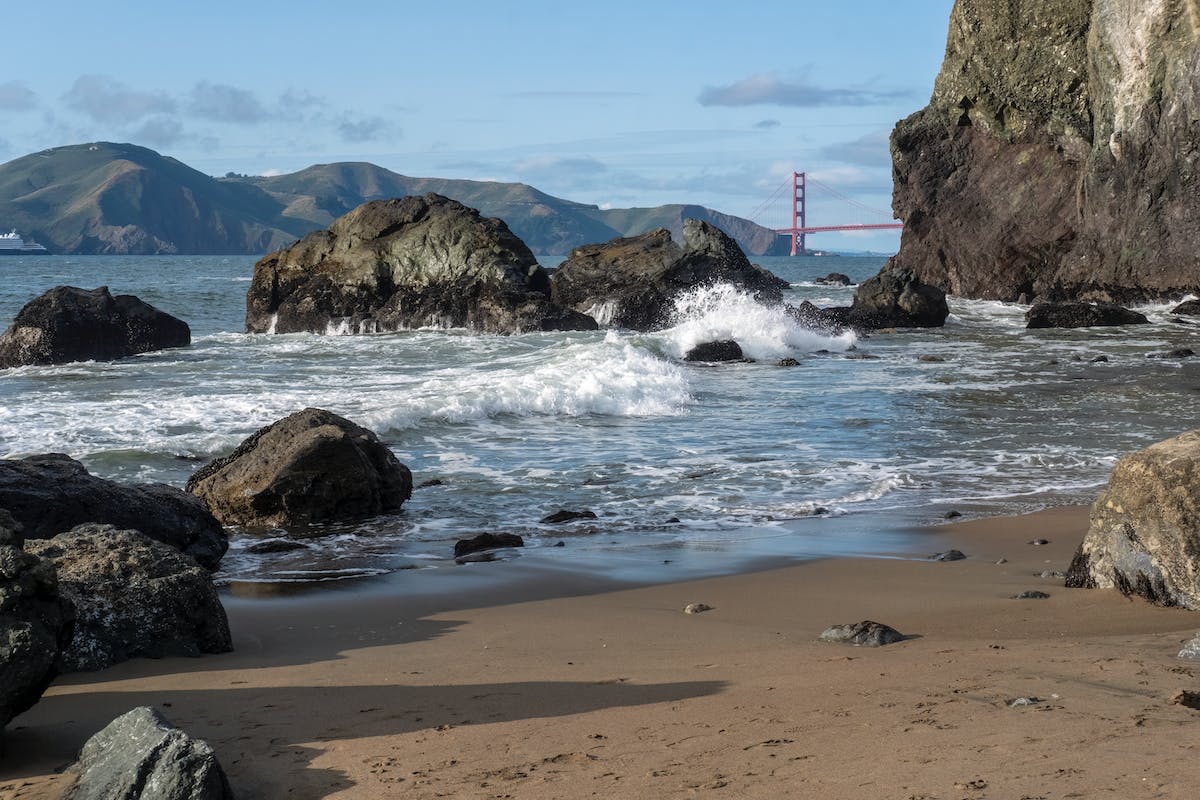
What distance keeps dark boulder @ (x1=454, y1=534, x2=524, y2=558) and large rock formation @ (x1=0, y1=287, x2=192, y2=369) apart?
13985 mm

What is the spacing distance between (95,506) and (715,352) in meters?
15.2

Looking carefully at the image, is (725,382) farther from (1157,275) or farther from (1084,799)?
(1157,275)

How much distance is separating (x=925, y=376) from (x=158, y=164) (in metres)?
187

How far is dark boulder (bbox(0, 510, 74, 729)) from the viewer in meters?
3.51

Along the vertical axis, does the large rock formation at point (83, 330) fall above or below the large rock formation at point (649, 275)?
below

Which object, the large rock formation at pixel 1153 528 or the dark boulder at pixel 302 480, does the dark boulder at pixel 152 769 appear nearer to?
the large rock formation at pixel 1153 528

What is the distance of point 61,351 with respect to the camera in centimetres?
1936

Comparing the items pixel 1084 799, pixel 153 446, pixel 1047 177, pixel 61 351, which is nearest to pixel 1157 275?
pixel 1047 177

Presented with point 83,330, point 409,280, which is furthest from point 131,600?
point 409,280

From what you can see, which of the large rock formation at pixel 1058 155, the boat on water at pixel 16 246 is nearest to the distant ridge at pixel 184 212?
the boat on water at pixel 16 246

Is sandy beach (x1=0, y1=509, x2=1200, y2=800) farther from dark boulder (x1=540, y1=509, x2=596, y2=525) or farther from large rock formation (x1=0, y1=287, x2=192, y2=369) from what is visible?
large rock formation (x1=0, y1=287, x2=192, y2=369)

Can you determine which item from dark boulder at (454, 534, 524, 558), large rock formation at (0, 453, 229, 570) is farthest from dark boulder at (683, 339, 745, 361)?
large rock formation at (0, 453, 229, 570)

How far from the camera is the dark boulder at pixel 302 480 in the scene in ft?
27.0

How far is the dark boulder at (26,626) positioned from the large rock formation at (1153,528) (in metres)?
4.23
